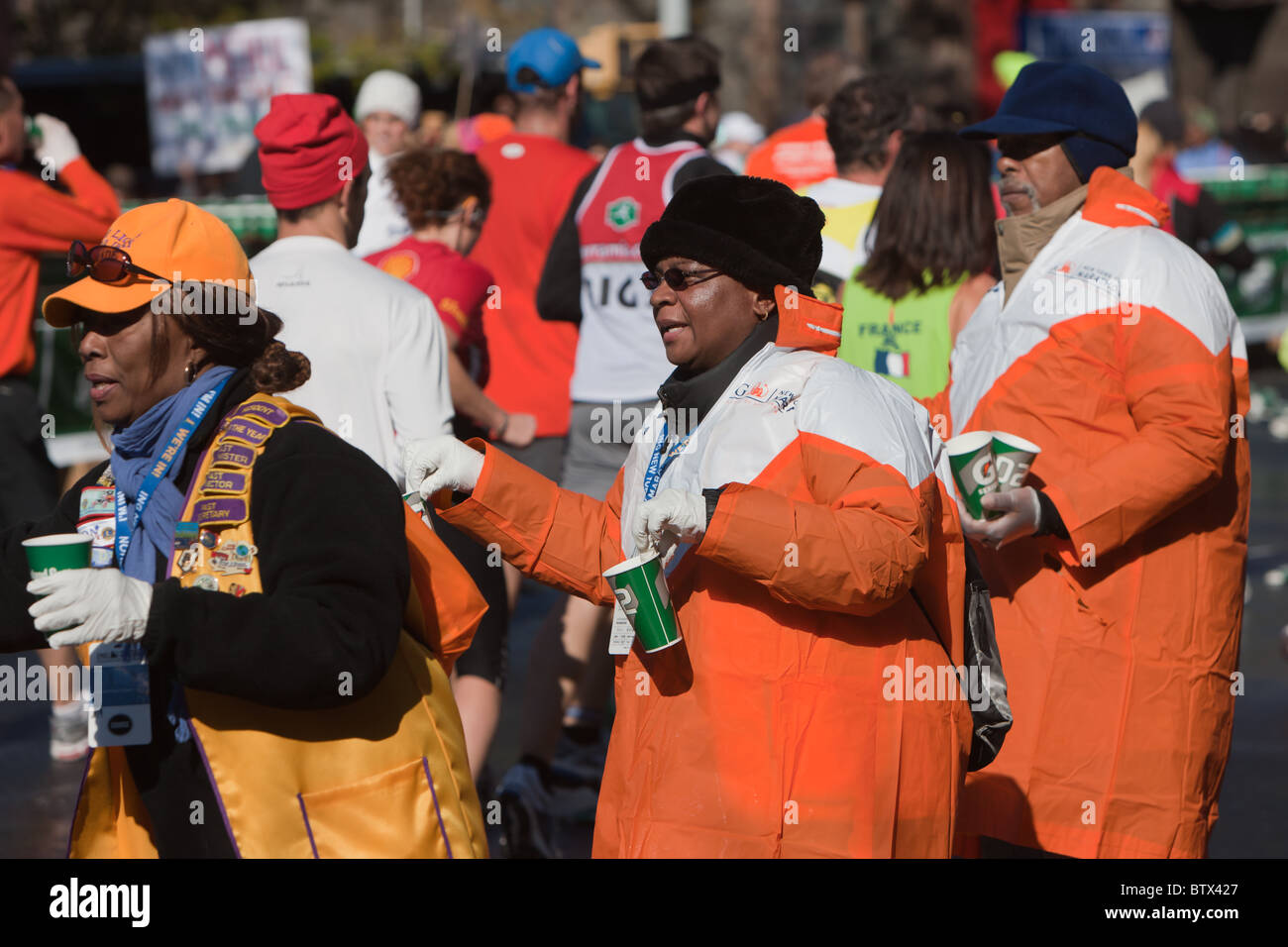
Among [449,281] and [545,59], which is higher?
[545,59]

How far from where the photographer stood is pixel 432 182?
5570mm

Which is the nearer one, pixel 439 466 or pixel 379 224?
pixel 439 466

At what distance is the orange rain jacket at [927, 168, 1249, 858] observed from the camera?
388 cm

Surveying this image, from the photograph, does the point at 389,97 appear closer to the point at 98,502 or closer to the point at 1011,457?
the point at 1011,457

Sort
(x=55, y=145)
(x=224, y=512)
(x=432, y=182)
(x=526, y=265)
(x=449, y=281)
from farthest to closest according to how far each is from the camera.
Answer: (x=526, y=265) → (x=55, y=145) → (x=432, y=182) → (x=449, y=281) → (x=224, y=512)

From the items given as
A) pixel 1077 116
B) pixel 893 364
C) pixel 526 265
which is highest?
pixel 1077 116

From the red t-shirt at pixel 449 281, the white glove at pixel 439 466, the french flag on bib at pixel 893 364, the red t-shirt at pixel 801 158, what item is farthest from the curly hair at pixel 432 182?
the white glove at pixel 439 466

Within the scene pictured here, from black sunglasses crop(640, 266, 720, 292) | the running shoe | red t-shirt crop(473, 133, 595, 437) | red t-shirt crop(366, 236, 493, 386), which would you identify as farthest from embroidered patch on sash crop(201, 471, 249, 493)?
red t-shirt crop(473, 133, 595, 437)

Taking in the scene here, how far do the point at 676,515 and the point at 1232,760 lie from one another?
4.75m

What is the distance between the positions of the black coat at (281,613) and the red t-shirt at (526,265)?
11.3 ft

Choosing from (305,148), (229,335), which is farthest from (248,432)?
(305,148)

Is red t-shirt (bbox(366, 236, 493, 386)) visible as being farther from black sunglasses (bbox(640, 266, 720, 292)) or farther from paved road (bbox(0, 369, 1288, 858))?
black sunglasses (bbox(640, 266, 720, 292))
